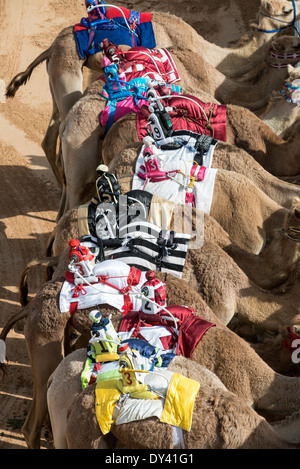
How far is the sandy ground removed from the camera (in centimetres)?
758

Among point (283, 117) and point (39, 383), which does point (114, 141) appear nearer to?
point (283, 117)

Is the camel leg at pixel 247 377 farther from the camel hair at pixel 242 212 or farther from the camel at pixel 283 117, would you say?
the camel at pixel 283 117

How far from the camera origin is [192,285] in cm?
649

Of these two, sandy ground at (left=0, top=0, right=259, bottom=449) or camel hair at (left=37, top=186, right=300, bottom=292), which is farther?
sandy ground at (left=0, top=0, right=259, bottom=449)

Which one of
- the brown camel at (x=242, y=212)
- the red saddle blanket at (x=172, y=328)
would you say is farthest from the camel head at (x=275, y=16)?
the red saddle blanket at (x=172, y=328)

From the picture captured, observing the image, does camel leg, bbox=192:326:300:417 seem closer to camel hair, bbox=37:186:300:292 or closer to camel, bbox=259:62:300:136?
camel hair, bbox=37:186:300:292

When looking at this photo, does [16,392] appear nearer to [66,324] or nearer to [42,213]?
[66,324]

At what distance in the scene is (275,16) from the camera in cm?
1138

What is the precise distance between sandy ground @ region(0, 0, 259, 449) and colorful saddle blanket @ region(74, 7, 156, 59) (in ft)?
7.39

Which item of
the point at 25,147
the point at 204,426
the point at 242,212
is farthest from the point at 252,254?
the point at 25,147

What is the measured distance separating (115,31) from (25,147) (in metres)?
2.72

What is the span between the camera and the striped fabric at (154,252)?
636cm

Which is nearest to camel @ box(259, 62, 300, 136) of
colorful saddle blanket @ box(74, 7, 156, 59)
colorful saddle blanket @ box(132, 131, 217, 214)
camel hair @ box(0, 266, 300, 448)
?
colorful saddle blanket @ box(132, 131, 217, 214)

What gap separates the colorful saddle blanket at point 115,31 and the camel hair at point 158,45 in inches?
4.4
